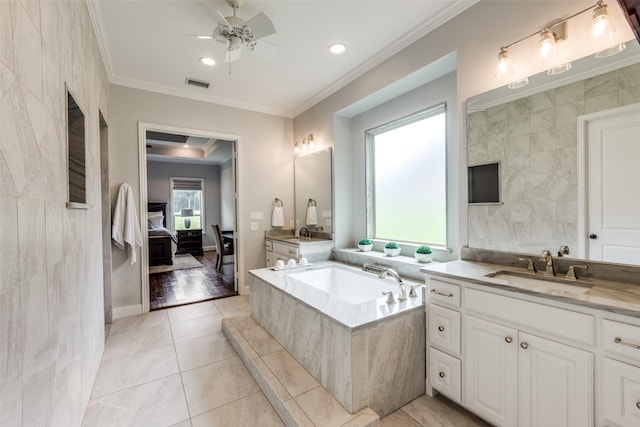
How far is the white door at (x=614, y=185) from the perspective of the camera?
141 centimetres

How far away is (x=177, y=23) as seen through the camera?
7.78 ft

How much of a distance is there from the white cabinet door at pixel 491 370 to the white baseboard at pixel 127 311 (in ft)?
11.7

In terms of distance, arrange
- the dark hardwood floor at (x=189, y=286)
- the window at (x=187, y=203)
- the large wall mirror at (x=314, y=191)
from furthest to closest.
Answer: the window at (x=187, y=203), the dark hardwood floor at (x=189, y=286), the large wall mirror at (x=314, y=191)

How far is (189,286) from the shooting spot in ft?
15.1

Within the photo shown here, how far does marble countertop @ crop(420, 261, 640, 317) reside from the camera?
1165 millimetres

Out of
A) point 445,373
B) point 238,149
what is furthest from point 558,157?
point 238,149

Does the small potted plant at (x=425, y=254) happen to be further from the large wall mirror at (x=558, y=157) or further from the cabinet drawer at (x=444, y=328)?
the cabinet drawer at (x=444, y=328)

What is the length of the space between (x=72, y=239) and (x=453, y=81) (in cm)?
314

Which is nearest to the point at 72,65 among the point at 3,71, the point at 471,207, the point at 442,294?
the point at 3,71

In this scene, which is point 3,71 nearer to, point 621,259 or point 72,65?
point 72,65

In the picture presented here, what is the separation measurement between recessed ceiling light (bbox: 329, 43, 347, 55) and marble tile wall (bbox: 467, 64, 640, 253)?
144 cm

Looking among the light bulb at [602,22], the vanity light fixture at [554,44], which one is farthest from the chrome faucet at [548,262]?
the light bulb at [602,22]

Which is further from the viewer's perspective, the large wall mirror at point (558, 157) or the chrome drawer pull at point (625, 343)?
the large wall mirror at point (558, 157)

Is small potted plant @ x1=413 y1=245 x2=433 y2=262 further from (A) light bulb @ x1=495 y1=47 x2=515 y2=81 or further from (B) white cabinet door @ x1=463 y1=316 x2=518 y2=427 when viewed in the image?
(A) light bulb @ x1=495 y1=47 x2=515 y2=81
